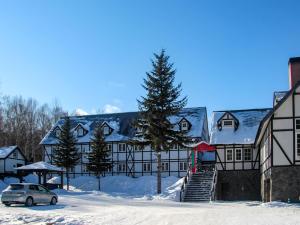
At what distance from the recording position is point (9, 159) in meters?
62.8

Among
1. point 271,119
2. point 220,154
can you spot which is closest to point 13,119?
point 220,154

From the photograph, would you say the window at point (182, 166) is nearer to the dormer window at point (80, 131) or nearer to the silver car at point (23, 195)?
the dormer window at point (80, 131)

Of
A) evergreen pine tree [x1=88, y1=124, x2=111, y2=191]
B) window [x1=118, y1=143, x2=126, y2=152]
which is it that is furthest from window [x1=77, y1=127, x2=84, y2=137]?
evergreen pine tree [x1=88, y1=124, x2=111, y2=191]

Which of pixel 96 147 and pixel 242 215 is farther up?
pixel 96 147

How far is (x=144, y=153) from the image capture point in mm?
Answer: 56938

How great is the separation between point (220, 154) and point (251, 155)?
9.40ft

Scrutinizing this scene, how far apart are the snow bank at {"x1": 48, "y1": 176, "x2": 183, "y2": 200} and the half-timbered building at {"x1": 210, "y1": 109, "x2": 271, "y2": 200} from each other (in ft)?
16.1

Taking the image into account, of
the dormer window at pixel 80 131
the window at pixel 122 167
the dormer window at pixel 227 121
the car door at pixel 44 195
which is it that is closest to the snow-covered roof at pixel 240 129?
the dormer window at pixel 227 121

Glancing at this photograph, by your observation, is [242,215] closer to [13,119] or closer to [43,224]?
[43,224]

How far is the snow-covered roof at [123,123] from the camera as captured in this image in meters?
57.0

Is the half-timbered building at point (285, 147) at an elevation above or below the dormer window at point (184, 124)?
below

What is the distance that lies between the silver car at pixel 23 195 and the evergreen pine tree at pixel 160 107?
16.8m

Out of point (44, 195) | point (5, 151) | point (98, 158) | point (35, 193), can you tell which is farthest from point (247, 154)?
point (5, 151)

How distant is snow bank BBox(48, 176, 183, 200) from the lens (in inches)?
1898
